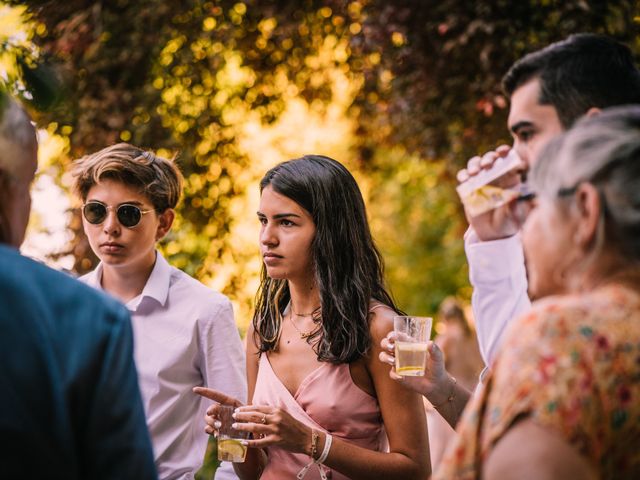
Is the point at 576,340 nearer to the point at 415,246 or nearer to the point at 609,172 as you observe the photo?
the point at 609,172

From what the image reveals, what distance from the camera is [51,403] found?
1.62m

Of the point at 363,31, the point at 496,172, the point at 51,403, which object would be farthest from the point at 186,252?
the point at 51,403

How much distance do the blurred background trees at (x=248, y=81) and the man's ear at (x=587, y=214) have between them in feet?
12.7

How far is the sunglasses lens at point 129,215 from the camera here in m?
3.73

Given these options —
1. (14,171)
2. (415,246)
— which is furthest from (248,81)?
(415,246)

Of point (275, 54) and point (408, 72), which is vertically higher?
point (275, 54)

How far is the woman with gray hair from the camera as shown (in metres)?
1.50

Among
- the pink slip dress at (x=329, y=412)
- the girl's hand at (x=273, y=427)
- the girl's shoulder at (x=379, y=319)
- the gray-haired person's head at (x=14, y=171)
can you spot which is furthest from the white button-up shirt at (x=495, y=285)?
the gray-haired person's head at (x=14, y=171)

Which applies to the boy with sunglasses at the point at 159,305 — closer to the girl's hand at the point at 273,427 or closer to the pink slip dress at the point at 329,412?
the pink slip dress at the point at 329,412

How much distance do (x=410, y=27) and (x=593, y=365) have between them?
471 cm

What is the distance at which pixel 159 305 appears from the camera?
3.74m

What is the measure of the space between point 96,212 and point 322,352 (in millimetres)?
1330

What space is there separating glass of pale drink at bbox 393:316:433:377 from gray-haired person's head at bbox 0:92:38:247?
1.40 metres

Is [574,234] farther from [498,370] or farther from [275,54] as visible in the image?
[275,54]
